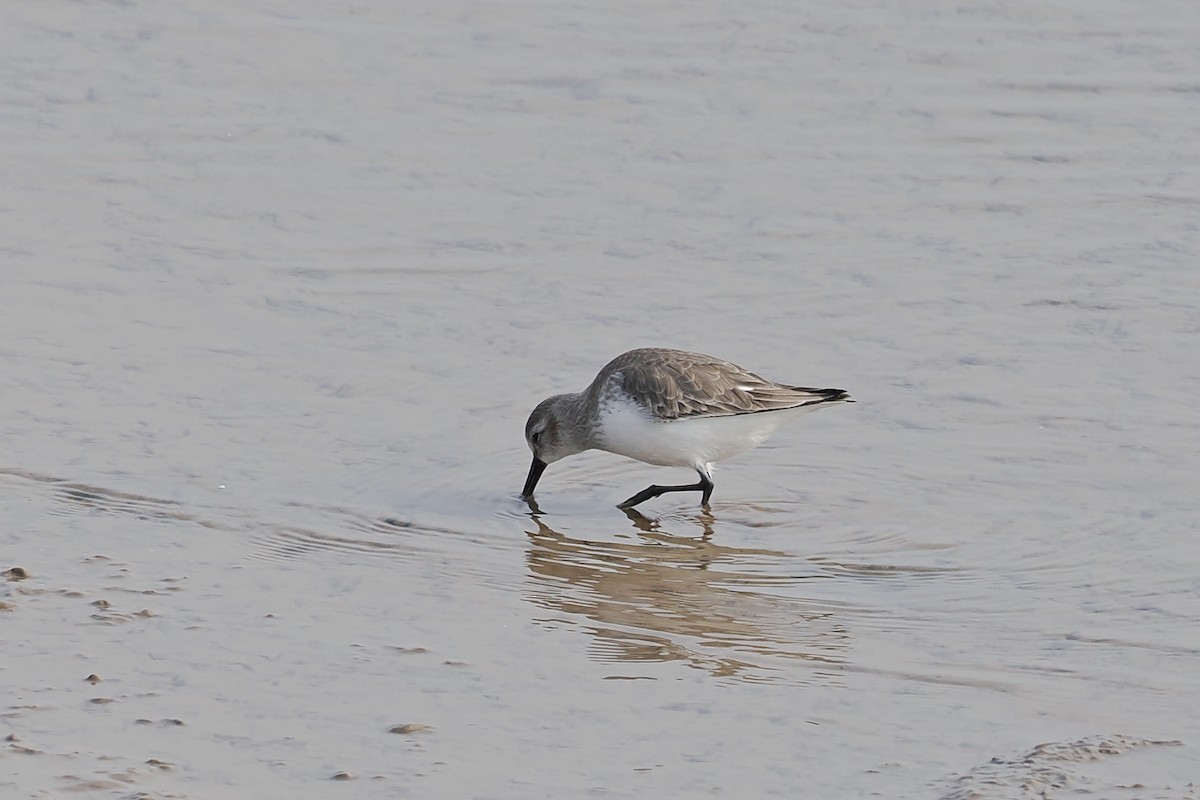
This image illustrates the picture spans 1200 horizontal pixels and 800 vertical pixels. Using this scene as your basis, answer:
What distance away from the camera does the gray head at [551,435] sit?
298 inches

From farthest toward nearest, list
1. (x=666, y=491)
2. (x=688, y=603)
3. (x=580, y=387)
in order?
(x=580, y=387)
(x=666, y=491)
(x=688, y=603)

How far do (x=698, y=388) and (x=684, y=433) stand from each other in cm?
19

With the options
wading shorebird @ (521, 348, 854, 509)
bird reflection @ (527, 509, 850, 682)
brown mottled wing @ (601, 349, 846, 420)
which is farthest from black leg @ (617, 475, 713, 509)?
brown mottled wing @ (601, 349, 846, 420)

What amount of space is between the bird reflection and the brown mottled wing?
0.47 meters

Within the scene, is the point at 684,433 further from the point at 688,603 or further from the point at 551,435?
the point at 688,603

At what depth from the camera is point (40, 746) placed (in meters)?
4.76

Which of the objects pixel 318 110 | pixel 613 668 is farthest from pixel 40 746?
pixel 318 110

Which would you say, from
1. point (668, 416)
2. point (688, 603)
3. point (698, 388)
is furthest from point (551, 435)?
point (688, 603)

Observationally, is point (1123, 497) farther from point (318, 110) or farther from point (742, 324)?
point (318, 110)

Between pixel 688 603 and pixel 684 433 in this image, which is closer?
pixel 688 603

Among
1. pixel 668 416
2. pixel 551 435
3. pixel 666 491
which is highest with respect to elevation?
pixel 668 416

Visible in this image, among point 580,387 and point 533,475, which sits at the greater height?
point 580,387

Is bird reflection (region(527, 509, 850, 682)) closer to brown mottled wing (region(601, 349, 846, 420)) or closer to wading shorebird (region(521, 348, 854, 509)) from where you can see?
wading shorebird (region(521, 348, 854, 509))

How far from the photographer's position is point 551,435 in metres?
7.58
